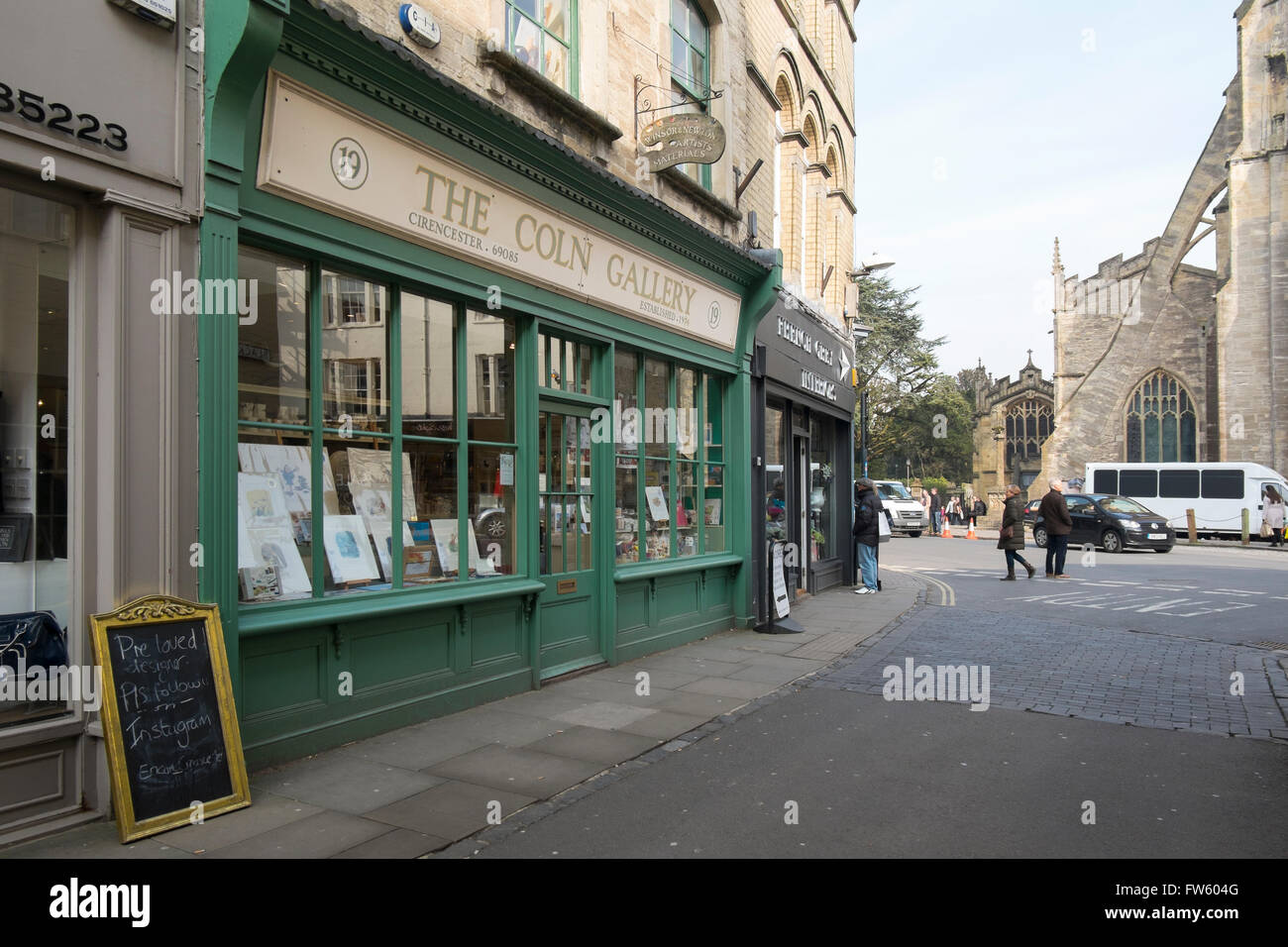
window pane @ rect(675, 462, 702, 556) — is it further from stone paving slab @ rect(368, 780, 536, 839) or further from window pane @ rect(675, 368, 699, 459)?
stone paving slab @ rect(368, 780, 536, 839)

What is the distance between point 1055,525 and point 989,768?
1296 cm

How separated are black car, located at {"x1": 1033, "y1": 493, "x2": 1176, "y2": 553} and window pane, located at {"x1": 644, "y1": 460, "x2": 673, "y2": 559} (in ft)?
58.9

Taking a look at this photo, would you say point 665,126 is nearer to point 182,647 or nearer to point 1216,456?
point 182,647

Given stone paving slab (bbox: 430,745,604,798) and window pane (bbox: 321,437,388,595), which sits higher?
window pane (bbox: 321,437,388,595)

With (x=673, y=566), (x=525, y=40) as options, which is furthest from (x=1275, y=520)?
(x=525, y=40)

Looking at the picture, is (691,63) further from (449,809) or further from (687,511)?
(449,809)

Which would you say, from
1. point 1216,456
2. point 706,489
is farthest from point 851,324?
point 1216,456

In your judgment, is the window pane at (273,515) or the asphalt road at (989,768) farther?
the window pane at (273,515)

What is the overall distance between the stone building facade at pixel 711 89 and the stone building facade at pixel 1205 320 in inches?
1200

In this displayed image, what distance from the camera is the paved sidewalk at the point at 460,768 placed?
4.12 metres

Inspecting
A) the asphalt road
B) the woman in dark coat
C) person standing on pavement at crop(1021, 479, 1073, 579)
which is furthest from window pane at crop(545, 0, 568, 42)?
person standing on pavement at crop(1021, 479, 1073, 579)

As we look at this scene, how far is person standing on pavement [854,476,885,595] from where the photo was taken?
14820mm

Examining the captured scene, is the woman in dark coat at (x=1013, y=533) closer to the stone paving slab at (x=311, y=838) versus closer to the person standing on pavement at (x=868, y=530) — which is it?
the person standing on pavement at (x=868, y=530)

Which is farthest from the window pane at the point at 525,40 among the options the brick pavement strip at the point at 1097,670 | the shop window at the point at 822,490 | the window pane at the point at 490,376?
the shop window at the point at 822,490
